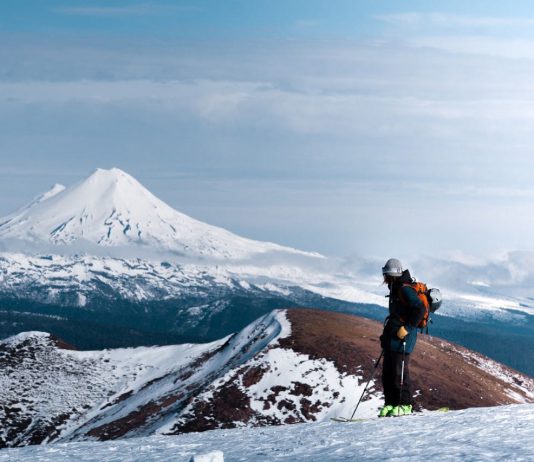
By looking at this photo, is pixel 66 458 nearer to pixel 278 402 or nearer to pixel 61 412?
pixel 278 402

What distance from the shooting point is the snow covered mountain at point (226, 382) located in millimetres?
57812

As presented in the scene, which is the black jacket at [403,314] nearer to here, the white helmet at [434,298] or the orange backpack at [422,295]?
the orange backpack at [422,295]

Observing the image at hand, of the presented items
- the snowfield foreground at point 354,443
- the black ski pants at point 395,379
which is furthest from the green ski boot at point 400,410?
the snowfield foreground at point 354,443

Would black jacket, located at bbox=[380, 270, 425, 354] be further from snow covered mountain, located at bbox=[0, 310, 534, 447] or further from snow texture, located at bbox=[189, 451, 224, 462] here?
snow covered mountain, located at bbox=[0, 310, 534, 447]

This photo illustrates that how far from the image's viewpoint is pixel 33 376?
98438 mm

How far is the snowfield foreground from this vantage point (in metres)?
13.3

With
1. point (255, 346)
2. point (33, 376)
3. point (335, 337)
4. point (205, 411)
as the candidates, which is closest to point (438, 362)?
point (335, 337)

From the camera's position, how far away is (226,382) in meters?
62.7

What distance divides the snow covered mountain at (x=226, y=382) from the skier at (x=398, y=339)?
31.6 metres

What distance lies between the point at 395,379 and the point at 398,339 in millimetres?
976

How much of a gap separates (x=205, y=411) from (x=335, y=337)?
62.0 ft

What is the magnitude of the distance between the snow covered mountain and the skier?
31.6m

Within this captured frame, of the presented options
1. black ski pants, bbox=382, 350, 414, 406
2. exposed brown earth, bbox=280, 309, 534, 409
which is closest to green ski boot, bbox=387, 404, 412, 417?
black ski pants, bbox=382, 350, 414, 406

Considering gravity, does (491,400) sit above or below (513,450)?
below
